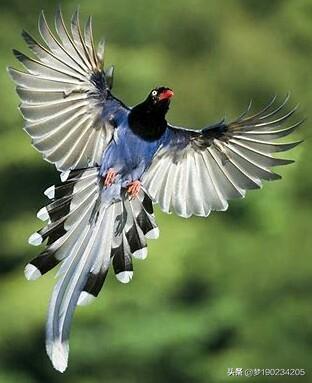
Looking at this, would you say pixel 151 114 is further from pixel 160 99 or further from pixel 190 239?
pixel 190 239

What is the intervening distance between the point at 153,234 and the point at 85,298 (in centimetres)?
24

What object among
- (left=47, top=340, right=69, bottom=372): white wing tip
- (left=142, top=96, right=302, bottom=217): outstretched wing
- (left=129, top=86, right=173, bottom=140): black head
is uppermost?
A: (left=129, top=86, right=173, bottom=140): black head

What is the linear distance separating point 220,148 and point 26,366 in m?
0.73

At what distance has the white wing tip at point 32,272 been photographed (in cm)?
231

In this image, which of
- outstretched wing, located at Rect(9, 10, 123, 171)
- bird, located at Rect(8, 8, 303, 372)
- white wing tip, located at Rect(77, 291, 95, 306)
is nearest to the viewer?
outstretched wing, located at Rect(9, 10, 123, 171)

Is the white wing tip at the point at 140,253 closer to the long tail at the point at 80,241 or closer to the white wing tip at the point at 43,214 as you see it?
the long tail at the point at 80,241

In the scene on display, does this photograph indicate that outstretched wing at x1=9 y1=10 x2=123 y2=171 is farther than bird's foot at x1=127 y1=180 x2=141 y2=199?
No

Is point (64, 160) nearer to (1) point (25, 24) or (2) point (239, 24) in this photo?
(1) point (25, 24)

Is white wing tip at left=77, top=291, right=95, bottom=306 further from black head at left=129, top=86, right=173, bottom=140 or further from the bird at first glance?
black head at left=129, top=86, right=173, bottom=140

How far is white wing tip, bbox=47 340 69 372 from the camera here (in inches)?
91.7

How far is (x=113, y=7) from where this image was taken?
239 centimetres

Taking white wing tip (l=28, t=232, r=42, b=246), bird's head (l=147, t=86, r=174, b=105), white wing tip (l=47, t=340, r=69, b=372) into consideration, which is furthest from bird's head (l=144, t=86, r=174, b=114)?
white wing tip (l=47, t=340, r=69, b=372)

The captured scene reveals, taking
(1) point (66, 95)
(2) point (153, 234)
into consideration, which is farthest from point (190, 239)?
(1) point (66, 95)

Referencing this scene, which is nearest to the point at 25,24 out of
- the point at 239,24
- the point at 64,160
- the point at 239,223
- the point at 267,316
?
the point at 64,160
